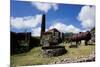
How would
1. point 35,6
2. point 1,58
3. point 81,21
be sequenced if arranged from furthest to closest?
1. point 81,21
2. point 35,6
3. point 1,58

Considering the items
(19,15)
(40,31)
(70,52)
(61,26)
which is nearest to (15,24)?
(19,15)

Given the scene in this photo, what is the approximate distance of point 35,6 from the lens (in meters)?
2.11

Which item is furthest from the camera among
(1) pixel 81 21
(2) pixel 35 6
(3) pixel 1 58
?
(1) pixel 81 21

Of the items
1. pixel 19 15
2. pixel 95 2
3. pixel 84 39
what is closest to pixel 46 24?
pixel 19 15

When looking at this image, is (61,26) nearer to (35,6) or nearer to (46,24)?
(46,24)

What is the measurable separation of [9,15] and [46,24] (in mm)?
412

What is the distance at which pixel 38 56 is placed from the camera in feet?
6.91

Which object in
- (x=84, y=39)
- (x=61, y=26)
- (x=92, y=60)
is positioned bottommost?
(x=92, y=60)

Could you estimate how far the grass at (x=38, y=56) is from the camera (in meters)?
2.03

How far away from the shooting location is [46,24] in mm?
2143

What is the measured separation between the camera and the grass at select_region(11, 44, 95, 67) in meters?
2.03

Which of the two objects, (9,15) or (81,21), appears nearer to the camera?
(9,15)

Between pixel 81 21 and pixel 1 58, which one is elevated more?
pixel 81 21
